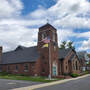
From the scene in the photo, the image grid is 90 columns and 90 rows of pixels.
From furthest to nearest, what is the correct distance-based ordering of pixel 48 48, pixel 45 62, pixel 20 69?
pixel 20 69
pixel 45 62
pixel 48 48

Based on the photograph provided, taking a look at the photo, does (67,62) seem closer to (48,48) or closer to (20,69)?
(48,48)

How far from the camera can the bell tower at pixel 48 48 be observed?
1181 inches

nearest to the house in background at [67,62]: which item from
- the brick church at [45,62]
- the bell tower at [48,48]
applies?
the brick church at [45,62]

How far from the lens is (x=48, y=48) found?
98.2 ft

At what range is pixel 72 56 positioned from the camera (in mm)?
38031

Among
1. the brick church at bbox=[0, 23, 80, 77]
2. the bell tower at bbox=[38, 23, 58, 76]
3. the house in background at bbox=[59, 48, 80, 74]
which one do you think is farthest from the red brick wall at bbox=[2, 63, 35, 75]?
the house in background at bbox=[59, 48, 80, 74]

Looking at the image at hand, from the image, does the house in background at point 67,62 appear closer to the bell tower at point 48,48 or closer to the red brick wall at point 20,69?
the bell tower at point 48,48

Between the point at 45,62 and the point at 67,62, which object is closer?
the point at 45,62

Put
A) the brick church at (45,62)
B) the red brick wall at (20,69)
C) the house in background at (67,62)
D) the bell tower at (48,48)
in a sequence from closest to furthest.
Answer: the bell tower at (48,48), the brick church at (45,62), the red brick wall at (20,69), the house in background at (67,62)

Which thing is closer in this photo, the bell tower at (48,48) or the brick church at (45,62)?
the bell tower at (48,48)

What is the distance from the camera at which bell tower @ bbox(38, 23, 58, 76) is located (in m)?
30.0

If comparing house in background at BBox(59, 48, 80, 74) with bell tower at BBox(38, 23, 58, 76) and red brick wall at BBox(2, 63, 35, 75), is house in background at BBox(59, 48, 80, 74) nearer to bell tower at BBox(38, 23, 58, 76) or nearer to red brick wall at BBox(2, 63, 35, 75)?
bell tower at BBox(38, 23, 58, 76)

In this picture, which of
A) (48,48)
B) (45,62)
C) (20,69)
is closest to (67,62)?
(45,62)

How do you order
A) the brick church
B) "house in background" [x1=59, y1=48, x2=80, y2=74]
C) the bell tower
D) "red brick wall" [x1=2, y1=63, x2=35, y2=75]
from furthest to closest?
"house in background" [x1=59, y1=48, x2=80, y2=74]
"red brick wall" [x1=2, y1=63, x2=35, y2=75]
the brick church
the bell tower
